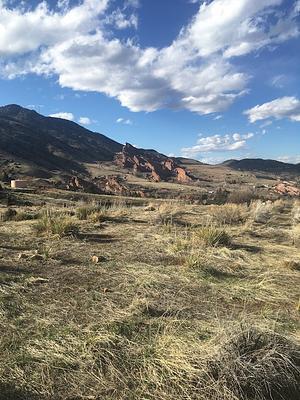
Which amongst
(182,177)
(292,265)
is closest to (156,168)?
(182,177)

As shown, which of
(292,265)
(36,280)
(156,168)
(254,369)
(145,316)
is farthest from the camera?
(156,168)

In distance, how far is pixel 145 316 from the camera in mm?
5363

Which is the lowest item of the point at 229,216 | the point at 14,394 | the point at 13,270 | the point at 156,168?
the point at 14,394

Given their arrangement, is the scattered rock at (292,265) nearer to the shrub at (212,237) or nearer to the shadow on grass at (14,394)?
the shrub at (212,237)

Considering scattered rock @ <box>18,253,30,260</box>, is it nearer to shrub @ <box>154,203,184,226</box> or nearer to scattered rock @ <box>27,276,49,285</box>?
scattered rock @ <box>27,276,49,285</box>

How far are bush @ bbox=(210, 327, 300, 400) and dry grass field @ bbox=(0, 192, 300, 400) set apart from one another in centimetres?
1

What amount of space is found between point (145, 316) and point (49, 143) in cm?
10245

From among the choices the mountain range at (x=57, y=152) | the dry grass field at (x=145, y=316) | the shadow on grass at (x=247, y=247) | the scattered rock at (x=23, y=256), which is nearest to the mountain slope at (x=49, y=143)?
the mountain range at (x=57, y=152)

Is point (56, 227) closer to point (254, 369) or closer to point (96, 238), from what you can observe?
point (96, 238)

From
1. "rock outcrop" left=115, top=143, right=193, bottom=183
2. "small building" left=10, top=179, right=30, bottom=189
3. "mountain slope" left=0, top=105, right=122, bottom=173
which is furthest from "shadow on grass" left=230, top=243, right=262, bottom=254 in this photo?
"mountain slope" left=0, top=105, right=122, bottom=173

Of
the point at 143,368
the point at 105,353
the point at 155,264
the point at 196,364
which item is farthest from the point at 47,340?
the point at 155,264

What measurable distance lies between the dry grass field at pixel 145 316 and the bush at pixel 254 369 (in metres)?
0.01

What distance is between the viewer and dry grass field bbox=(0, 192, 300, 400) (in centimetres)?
391

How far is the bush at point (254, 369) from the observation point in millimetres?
3818
